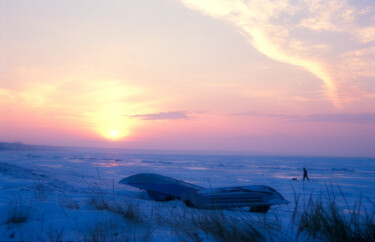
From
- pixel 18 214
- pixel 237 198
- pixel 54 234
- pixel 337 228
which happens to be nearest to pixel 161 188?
pixel 237 198

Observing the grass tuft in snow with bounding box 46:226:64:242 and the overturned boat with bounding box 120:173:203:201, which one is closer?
the grass tuft in snow with bounding box 46:226:64:242

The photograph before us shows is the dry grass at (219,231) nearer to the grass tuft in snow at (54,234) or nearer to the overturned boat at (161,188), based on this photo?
the grass tuft in snow at (54,234)

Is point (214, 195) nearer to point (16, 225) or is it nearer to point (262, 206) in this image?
point (262, 206)

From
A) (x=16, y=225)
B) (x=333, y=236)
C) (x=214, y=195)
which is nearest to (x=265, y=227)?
(x=333, y=236)

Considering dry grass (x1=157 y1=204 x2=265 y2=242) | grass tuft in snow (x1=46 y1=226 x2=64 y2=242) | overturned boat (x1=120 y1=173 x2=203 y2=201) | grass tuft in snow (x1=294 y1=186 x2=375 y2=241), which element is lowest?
overturned boat (x1=120 y1=173 x2=203 y2=201)

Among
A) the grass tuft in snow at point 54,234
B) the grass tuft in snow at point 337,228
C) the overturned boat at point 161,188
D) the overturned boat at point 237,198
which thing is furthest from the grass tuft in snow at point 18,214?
the overturned boat at point 161,188

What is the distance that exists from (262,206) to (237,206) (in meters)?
0.59

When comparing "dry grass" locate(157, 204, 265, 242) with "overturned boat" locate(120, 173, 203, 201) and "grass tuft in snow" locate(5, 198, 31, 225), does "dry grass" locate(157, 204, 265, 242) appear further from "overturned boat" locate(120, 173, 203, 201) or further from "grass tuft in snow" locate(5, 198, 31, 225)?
"overturned boat" locate(120, 173, 203, 201)

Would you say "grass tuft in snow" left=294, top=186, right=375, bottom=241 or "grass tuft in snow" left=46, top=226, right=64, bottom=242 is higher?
"grass tuft in snow" left=294, top=186, right=375, bottom=241

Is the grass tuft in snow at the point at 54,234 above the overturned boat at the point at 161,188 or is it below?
above

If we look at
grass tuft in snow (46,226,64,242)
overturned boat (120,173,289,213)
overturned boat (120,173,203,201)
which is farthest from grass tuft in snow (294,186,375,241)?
overturned boat (120,173,203,201)

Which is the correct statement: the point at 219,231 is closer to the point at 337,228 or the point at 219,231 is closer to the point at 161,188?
the point at 337,228

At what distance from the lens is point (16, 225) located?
3242 mm

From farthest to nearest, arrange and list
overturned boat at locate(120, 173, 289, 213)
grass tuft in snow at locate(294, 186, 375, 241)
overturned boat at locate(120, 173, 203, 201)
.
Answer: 1. overturned boat at locate(120, 173, 203, 201)
2. overturned boat at locate(120, 173, 289, 213)
3. grass tuft in snow at locate(294, 186, 375, 241)
